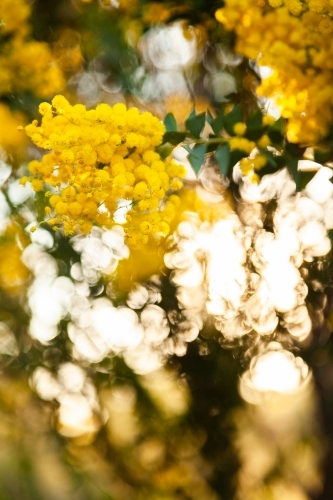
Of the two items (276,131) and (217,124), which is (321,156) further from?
A: (217,124)

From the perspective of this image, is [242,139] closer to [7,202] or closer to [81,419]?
[7,202]

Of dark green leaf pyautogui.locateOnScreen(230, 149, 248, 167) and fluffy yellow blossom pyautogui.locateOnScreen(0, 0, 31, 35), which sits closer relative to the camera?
dark green leaf pyautogui.locateOnScreen(230, 149, 248, 167)

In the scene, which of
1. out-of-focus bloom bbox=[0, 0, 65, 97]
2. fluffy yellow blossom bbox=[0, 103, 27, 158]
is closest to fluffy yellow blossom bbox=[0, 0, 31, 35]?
out-of-focus bloom bbox=[0, 0, 65, 97]

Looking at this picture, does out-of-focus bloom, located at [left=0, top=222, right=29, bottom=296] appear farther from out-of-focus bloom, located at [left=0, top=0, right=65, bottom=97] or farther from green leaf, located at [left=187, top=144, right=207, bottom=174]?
green leaf, located at [left=187, top=144, right=207, bottom=174]

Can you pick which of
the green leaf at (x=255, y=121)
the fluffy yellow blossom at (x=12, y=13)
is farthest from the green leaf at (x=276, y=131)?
the fluffy yellow blossom at (x=12, y=13)

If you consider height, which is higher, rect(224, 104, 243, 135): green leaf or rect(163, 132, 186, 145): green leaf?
rect(224, 104, 243, 135): green leaf

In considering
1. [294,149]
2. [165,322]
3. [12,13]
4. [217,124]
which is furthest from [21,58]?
[165,322]

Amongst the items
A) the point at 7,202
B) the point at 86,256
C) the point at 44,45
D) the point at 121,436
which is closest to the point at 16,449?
the point at 121,436
